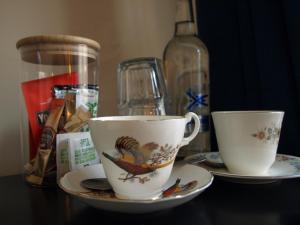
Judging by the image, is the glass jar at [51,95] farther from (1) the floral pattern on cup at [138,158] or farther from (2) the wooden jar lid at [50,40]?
(1) the floral pattern on cup at [138,158]

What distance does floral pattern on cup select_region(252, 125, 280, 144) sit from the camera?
53 centimetres

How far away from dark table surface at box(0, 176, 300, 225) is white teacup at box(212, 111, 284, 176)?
1.4 inches

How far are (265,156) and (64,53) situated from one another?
425mm

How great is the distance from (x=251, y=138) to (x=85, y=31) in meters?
0.55

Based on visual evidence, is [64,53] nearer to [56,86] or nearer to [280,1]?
[56,86]

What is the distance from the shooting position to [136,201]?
0.36 metres

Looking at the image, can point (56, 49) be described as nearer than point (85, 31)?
Yes

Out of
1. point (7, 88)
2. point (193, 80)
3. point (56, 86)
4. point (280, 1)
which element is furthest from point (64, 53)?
point (280, 1)

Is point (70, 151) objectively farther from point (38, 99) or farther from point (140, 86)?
point (140, 86)

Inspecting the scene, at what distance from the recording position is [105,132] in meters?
0.41

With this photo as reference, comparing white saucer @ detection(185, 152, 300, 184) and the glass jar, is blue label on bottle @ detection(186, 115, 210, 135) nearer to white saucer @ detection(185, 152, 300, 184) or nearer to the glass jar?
white saucer @ detection(185, 152, 300, 184)

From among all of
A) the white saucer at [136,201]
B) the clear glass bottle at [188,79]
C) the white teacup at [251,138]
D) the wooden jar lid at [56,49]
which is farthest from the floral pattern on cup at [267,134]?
the wooden jar lid at [56,49]

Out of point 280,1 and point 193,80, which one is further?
point 193,80

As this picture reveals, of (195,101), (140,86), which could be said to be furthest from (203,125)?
(140,86)
